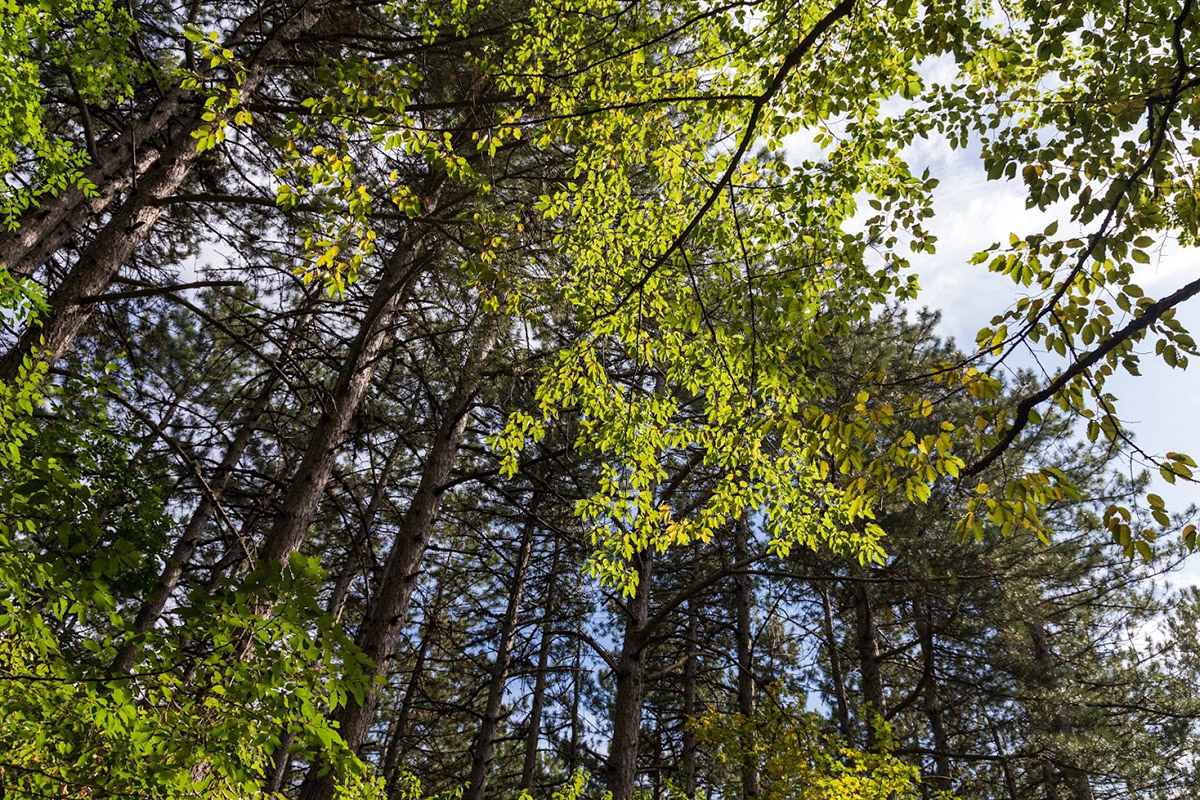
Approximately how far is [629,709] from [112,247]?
23.7 feet

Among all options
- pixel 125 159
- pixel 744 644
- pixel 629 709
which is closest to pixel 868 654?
pixel 744 644

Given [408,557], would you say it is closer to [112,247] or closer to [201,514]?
[112,247]

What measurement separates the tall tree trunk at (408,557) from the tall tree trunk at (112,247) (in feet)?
10.0

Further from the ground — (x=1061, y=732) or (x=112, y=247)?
(x=112, y=247)

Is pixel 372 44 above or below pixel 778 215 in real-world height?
above

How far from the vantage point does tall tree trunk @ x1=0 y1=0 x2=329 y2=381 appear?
16.9 ft

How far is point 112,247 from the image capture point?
18.4ft

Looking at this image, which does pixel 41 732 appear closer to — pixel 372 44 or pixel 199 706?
pixel 199 706

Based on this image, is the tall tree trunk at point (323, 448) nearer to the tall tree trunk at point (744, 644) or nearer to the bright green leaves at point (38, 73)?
the bright green leaves at point (38, 73)

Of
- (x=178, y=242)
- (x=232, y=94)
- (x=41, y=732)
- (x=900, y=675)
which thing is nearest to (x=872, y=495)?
(x=232, y=94)

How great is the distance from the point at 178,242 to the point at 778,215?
8.65 m

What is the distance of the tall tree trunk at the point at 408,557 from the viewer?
6152 mm

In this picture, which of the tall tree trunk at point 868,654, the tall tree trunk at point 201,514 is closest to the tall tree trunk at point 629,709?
the tall tree trunk at point 868,654

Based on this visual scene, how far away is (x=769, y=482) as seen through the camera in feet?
18.1
